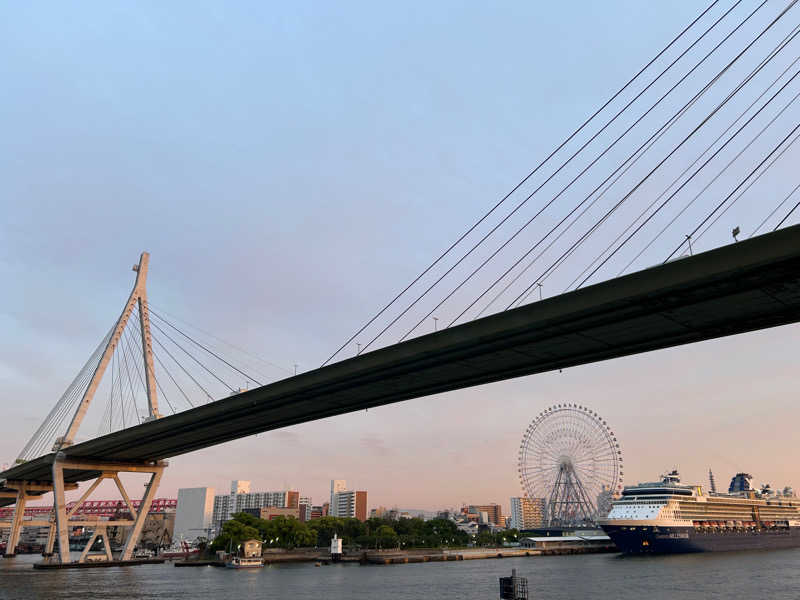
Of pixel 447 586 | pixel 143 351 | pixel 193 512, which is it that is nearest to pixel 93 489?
pixel 143 351

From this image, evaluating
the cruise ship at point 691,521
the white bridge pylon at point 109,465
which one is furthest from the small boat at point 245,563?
the cruise ship at point 691,521

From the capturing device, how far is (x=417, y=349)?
2780cm

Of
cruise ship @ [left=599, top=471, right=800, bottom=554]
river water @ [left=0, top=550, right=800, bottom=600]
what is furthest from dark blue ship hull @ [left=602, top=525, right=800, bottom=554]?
river water @ [left=0, top=550, right=800, bottom=600]

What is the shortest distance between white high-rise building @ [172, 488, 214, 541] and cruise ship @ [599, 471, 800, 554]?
11902 cm

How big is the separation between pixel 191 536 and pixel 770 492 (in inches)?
5550

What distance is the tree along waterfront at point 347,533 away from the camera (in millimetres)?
92062

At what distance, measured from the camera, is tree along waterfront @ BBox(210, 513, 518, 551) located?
92062 mm

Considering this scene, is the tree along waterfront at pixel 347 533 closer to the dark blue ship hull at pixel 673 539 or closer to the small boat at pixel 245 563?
the small boat at pixel 245 563

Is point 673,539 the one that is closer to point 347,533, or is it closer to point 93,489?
point 347,533

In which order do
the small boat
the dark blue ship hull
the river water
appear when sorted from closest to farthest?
the river water, the small boat, the dark blue ship hull

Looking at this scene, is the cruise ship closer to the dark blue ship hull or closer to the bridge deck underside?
the dark blue ship hull

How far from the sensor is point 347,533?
364 ft

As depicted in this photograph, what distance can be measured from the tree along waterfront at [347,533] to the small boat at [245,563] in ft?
26.1

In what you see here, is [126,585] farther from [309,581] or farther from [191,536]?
[191,536]
